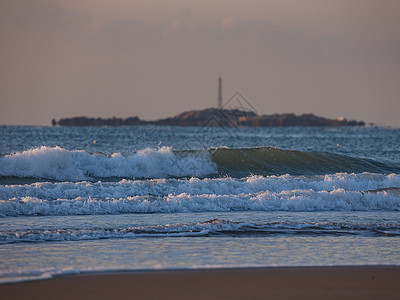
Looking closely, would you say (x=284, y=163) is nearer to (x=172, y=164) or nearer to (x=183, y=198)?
(x=172, y=164)

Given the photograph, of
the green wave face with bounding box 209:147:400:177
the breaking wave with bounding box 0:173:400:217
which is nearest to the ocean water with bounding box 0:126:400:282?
the breaking wave with bounding box 0:173:400:217

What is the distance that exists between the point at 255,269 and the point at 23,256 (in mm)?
3326

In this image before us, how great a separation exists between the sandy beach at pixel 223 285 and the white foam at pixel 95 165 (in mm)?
13705

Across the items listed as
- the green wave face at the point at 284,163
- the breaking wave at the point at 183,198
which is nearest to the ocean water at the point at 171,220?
the breaking wave at the point at 183,198

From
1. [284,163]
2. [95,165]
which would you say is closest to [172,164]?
[95,165]

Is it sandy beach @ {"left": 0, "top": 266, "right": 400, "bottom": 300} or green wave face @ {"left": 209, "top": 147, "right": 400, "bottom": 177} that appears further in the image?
green wave face @ {"left": 209, "top": 147, "right": 400, "bottom": 177}

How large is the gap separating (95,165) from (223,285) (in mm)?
15397

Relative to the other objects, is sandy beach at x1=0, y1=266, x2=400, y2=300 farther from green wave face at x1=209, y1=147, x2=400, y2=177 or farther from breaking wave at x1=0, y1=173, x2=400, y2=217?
green wave face at x1=209, y1=147, x2=400, y2=177

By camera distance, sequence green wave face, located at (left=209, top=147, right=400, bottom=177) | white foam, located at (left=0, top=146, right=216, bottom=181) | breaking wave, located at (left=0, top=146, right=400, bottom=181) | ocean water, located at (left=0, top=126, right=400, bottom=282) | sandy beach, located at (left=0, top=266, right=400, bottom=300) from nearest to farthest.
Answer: sandy beach, located at (left=0, top=266, right=400, bottom=300)
ocean water, located at (left=0, top=126, right=400, bottom=282)
white foam, located at (left=0, top=146, right=216, bottom=181)
breaking wave, located at (left=0, top=146, right=400, bottom=181)
green wave face, located at (left=209, top=147, right=400, bottom=177)

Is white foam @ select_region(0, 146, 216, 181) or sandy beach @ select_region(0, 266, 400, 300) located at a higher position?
white foam @ select_region(0, 146, 216, 181)

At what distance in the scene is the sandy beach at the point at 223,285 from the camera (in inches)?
236

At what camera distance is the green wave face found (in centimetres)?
2347

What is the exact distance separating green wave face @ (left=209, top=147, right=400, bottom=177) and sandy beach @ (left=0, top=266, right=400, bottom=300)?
15.6m

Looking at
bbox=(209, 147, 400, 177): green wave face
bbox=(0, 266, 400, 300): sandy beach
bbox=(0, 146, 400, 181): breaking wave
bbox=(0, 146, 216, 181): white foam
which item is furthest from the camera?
bbox=(209, 147, 400, 177): green wave face
